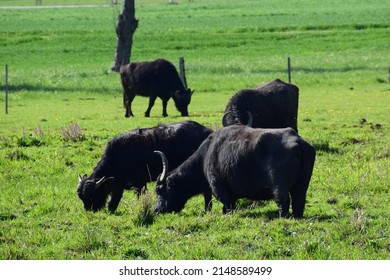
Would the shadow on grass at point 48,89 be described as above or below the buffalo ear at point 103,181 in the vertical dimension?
below

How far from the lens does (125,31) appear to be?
4106 centimetres

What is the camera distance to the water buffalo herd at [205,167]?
11.3 metres

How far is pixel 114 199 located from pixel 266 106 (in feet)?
19.4

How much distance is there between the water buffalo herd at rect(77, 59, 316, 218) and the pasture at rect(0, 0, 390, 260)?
289 mm

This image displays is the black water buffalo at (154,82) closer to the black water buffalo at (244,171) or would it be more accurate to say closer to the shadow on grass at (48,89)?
the shadow on grass at (48,89)

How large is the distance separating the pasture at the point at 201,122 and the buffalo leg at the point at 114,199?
138 mm

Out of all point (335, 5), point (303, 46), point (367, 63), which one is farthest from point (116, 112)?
point (335, 5)

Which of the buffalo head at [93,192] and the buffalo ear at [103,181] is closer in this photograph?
the buffalo head at [93,192]

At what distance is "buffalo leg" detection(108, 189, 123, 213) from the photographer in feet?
43.1

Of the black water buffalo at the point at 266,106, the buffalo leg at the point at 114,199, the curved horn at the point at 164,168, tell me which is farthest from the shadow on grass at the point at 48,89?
the curved horn at the point at 164,168

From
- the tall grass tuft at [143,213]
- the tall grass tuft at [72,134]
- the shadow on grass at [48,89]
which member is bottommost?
the shadow on grass at [48,89]

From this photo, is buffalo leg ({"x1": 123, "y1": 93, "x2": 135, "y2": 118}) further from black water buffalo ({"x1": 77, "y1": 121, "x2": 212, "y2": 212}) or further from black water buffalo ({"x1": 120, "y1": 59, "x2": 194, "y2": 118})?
black water buffalo ({"x1": 77, "y1": 121, "x2": 212, "y2": 212})

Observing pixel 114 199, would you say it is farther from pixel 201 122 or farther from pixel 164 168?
pixel 201 122
